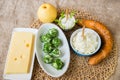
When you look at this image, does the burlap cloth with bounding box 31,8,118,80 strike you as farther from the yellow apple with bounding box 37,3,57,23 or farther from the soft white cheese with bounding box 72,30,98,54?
→ the yellow apple with bounding box 37,3,57,23

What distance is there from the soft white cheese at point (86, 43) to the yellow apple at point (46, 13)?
0.50 ft

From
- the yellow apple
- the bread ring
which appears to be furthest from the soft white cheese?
the yellow apple

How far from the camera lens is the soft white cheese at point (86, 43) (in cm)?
93

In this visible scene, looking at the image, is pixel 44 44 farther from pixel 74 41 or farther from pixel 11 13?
pixel 11 13

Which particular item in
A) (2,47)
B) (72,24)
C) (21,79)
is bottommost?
(21,79)

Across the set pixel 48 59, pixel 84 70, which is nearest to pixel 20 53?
pixel 48 59

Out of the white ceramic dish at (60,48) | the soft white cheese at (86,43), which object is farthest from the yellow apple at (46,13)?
the soft white cheese at (86,43)

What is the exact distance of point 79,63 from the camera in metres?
0.95

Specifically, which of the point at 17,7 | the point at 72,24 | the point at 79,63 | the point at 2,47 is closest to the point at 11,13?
the point at 17,7

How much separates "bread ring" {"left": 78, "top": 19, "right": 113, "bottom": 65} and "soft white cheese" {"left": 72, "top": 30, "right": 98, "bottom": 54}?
32mm

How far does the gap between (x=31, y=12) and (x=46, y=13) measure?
16 cm

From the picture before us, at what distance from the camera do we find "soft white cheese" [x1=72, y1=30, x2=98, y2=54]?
36.7 inches

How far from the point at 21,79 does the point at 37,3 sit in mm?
433

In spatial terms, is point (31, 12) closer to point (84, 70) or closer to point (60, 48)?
point (60, 48)
